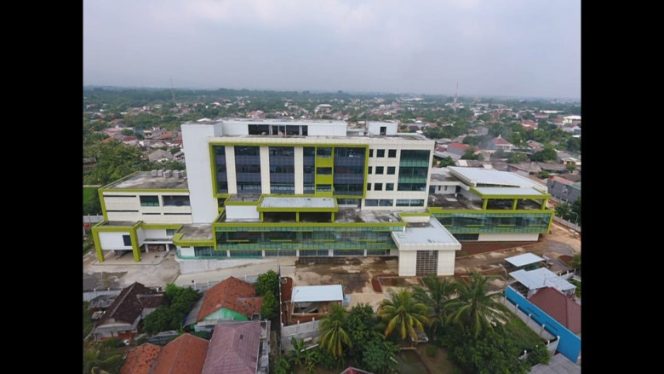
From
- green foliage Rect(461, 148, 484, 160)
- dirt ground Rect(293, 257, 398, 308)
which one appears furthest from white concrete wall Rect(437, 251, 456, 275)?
green foliage Rect(461, 148, 484, 160)

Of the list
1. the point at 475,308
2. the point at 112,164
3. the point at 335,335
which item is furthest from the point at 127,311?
the point at 112,164

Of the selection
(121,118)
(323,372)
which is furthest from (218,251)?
(121,118)

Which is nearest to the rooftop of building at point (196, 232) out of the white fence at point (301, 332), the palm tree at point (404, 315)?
the white fence at point (301, 332)

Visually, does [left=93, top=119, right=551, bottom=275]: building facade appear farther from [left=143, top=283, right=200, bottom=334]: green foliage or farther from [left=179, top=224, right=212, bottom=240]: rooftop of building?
[left=143, top=283, right=200, bottom=334]: green foliage

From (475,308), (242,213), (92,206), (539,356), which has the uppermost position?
(242,213)

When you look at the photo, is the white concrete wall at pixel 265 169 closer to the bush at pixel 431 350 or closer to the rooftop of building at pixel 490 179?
the bush at pixel 431 350

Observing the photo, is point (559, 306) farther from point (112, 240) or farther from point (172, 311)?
point (112, 240)
